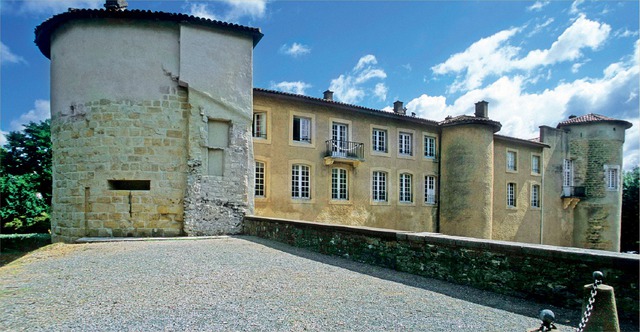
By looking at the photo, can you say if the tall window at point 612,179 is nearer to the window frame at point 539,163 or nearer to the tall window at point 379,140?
the window frame at point 539,163

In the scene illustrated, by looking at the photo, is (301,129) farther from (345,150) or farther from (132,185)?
(132,185)

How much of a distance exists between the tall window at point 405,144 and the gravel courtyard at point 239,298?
14.1 metres

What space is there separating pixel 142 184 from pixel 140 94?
292 cm

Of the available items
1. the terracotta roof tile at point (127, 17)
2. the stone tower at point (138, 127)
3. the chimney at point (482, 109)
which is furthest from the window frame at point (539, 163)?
the stone tower at point (138, 127)

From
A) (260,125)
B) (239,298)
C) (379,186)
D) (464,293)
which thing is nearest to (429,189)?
(379,186)

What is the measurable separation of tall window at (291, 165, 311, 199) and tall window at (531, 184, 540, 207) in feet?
58.7

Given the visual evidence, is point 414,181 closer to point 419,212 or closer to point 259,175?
point 419,212

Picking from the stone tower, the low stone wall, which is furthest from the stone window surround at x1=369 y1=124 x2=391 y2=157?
the low stone wall

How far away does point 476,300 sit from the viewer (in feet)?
16.9

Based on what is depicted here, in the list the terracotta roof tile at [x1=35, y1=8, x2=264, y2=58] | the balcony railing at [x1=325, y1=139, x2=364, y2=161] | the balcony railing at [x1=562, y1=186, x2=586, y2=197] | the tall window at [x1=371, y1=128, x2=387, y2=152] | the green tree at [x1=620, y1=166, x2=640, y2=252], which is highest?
the terracotta roof tile at [x1=35, y1=8, x2=264, y2=58]

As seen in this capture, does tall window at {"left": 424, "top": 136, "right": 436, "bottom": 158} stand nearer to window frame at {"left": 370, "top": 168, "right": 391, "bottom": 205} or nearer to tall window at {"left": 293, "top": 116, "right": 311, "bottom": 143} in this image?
window frame at {"left": 370, "top": 168, "right": 391, "bottom": 205}

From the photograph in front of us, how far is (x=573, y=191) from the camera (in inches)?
1102

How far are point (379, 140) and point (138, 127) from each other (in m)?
12.2

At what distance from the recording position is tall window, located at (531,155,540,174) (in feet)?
86.7
